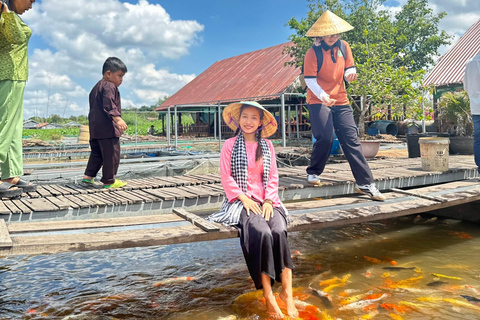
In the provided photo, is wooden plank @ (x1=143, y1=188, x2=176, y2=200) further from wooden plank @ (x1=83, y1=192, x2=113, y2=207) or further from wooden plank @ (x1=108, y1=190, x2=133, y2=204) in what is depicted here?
wooden plank @ (x1=83, y1=192, x2=113, y2=207)

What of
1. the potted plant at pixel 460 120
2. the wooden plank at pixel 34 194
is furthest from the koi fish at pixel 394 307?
the potted plant at pixel 460 120

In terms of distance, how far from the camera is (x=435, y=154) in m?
6.51

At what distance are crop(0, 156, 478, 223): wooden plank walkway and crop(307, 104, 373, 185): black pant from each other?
61cm

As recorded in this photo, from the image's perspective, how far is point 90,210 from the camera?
4.33 meters

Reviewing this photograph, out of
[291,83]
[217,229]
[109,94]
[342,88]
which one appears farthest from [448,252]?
[291,83]

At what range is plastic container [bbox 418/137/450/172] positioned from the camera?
6.48m

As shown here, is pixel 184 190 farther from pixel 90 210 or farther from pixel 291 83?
pixel 291 83

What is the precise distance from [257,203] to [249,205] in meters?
0.16

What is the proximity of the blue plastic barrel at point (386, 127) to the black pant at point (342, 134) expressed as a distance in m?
16.6

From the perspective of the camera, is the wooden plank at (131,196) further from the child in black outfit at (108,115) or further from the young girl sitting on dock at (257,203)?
the young girl sitting on dock at (257,203)

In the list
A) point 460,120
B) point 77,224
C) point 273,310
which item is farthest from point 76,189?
point 460,120

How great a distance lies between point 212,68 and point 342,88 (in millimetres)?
30004

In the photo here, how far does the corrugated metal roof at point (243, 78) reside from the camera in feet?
74.0

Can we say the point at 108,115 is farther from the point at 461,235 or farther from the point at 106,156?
the point at 461,235
